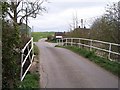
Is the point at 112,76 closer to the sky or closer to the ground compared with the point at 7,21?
closer to the ground

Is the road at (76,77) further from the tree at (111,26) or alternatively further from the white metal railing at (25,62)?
the tree at (111,26)

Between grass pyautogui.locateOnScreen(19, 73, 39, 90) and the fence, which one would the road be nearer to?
grass pyautogui.locateOnScreen(19, 73, 39, 90)

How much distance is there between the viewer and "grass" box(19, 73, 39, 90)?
31.0ft

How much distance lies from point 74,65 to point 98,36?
8.72 m

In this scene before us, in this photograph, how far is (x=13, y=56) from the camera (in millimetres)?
9336

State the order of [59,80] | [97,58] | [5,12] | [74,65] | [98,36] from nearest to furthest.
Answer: [5,12] → [59,80] → [74,65] → [97,58] → [98,36]

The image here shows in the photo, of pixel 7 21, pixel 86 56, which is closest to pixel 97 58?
pixel 86 56

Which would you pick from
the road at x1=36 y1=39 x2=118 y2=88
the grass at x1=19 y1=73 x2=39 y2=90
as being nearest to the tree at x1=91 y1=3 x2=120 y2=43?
the road at x1=36 y1=39 x2=118 y2=88

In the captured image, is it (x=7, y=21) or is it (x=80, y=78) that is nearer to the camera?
(x=7, y=21)

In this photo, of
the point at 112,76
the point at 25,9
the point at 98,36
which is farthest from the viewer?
the point at 25,9

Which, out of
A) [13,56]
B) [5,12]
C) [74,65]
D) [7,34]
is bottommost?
[74,65]

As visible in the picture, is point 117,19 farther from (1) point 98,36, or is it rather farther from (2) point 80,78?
(2) point 80,78

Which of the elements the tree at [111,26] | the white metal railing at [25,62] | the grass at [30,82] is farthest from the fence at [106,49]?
the grass at [30,82]

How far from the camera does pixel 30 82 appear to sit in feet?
33.6
